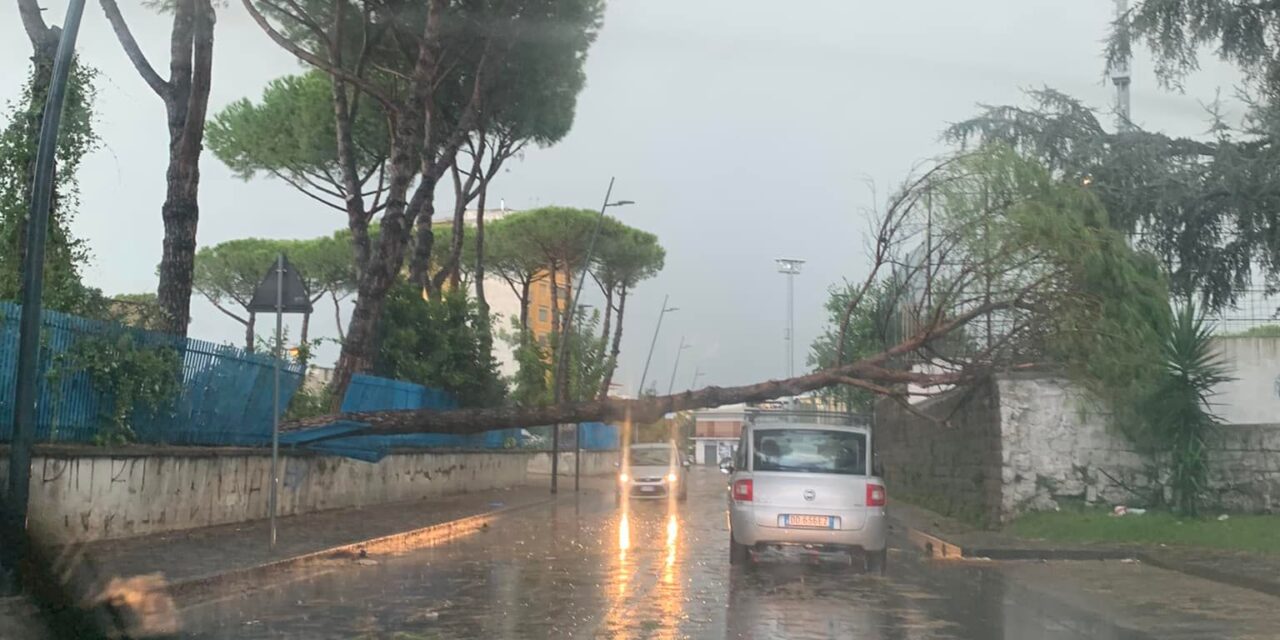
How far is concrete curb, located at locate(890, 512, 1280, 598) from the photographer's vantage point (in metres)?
12.9

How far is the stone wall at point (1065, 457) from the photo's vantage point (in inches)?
682

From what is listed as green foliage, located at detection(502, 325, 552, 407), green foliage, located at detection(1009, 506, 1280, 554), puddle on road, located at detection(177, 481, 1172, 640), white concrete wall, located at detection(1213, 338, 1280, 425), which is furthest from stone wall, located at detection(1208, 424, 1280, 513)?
green foliage, located at detection(502, 325, 552, 407)

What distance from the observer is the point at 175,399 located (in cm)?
1573

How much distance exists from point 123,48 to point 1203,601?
1728cm

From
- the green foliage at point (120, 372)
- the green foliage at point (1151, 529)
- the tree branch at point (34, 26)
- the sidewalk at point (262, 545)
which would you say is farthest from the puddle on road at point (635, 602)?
the tree branch at point (34, 26)

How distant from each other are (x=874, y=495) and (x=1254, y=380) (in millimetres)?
12965

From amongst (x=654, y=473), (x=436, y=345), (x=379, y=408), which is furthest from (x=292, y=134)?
(x=654, y=473)

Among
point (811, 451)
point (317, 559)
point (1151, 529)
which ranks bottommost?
point (317, 559)

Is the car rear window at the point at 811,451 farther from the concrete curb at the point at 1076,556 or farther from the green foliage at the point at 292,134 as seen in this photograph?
the green foliage at the point at 292,134

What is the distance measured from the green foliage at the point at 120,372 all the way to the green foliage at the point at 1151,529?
12255mm

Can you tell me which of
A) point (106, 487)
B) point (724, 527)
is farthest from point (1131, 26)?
point (106, 487)

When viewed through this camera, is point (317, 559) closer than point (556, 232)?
Yes

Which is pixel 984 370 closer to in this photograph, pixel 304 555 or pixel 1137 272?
pixel 1137 272

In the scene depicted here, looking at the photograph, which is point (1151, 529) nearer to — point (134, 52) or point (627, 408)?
point (627, 408)
